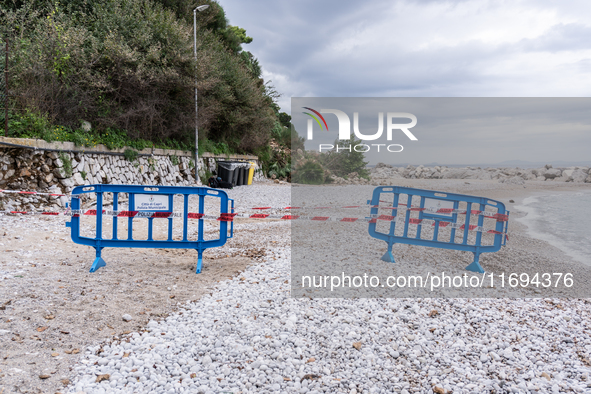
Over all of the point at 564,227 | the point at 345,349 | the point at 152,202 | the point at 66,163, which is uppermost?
the point at 66,163

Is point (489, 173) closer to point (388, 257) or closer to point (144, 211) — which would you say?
point (388, 257)

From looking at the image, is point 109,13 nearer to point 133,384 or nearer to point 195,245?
point 195,245

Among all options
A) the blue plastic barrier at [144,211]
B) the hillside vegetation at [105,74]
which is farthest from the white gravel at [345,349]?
the hillside vegetation at [105,74]

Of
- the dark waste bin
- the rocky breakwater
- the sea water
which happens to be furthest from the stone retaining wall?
the rocky breakwater

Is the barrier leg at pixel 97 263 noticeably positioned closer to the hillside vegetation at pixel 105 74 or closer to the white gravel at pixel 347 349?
the white gravel at pixel 347 349

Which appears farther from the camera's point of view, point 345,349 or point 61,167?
point 61,167

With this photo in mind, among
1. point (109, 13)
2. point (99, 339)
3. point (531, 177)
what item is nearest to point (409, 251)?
point (99, 339)

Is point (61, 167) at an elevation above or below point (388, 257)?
above

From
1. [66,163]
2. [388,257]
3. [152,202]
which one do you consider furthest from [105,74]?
[388,257]

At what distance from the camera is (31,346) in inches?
129

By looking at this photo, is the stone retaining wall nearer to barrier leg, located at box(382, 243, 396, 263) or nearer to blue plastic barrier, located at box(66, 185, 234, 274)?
blue plastic barrier, located at box(66, 185, 234, 274)

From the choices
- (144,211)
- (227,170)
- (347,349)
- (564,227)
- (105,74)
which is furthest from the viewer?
(227,170)

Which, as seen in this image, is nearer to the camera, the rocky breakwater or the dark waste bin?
the dark waste bin

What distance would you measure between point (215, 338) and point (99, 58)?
12.3 meters
